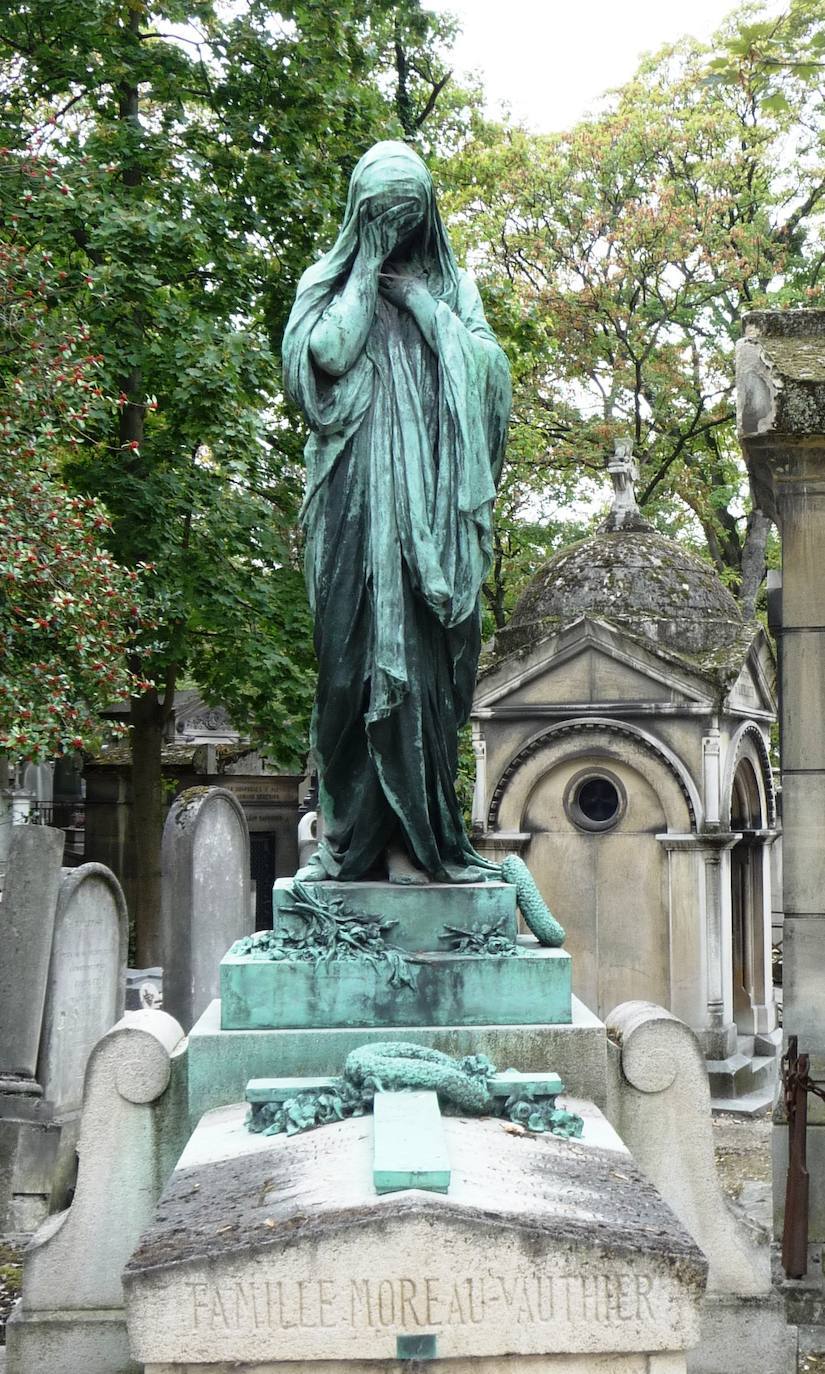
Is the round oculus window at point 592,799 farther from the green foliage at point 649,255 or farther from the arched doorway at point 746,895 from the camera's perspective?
the green foliage at point 649,255

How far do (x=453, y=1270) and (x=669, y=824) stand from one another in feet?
33.4

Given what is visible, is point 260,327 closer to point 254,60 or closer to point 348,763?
point 254,60

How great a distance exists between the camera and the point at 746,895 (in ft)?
46.3

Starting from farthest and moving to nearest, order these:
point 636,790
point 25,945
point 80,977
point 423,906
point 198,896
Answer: point 636,790 < point 198,896 < point 80,977 < point 25,945 < point 423,906

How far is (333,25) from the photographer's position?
1459 cm

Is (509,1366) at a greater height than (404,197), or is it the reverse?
(404,197)

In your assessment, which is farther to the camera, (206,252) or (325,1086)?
(206,252)

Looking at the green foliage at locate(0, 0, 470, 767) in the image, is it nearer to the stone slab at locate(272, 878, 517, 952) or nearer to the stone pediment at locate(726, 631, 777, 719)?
the stone pediment at locate(726, 631, 777, 719)

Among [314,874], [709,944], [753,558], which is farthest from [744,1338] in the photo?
[753,558]

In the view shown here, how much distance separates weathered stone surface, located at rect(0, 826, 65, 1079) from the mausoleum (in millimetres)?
4876

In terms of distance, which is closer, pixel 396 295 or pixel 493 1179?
pixel 493 1179

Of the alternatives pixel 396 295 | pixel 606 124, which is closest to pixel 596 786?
pixel 396 295

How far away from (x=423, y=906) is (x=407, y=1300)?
1461 mm

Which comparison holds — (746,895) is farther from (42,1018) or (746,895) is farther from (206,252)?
(206,252)
